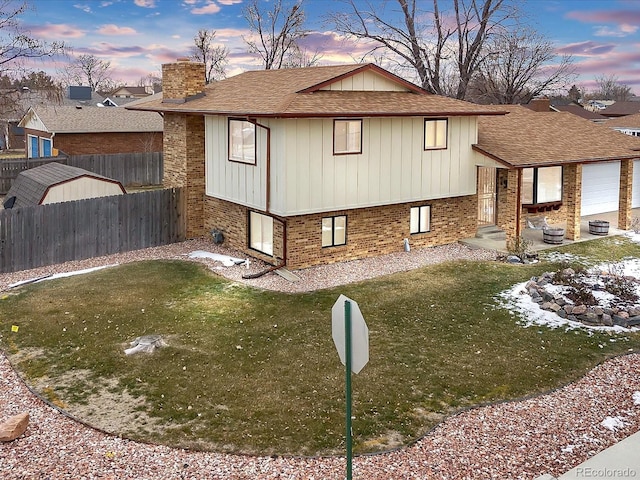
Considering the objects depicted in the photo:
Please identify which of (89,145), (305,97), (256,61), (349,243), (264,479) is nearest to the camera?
(264,479)

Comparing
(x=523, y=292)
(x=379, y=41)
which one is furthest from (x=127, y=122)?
(x=523, y=292)

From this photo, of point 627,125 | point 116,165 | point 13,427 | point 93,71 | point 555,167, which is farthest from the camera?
point 93,71

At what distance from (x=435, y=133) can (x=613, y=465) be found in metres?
13.5

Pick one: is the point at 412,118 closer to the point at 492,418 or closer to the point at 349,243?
A: the point at 349,243

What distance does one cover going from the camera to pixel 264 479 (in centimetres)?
766

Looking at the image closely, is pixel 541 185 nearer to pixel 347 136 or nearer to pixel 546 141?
pixel 546 141

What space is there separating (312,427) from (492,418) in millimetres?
2652

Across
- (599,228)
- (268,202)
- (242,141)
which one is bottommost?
(599,228)

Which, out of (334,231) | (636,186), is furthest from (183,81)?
(636,186)

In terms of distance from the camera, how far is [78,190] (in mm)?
22219

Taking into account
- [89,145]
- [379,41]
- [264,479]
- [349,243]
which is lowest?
[264,479]

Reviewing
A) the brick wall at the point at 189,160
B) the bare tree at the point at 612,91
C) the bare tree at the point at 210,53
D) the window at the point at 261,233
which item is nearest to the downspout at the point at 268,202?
the window at the point at 261,233

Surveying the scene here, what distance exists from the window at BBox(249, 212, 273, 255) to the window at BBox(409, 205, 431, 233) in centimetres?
467

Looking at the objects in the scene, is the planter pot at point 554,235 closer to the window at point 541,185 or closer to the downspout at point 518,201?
the downspout at point 518,201
